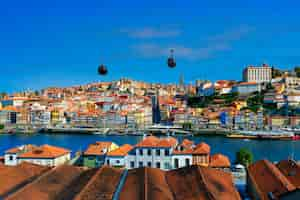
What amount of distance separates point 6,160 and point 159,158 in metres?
6.09

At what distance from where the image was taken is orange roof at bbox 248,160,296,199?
6.80m

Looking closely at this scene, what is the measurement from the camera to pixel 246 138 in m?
35.0

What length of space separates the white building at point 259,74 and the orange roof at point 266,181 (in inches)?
2122

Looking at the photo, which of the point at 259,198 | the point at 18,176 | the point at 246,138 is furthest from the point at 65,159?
the point at 246,138

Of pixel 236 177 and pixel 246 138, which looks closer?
pixel 236 177

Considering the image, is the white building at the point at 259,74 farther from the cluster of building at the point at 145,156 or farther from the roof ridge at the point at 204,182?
the roof ridge at the point at 204,182

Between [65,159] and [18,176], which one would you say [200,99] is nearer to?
[65,159]

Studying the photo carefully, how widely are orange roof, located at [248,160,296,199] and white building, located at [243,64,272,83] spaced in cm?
5389

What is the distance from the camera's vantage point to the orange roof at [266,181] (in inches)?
268

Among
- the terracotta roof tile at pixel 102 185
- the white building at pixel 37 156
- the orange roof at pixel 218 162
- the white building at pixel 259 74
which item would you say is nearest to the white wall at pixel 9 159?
the white building at pixel 37 156

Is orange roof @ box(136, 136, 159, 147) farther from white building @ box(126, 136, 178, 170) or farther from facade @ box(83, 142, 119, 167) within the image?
facade @ box(83, 142, 119, 167)

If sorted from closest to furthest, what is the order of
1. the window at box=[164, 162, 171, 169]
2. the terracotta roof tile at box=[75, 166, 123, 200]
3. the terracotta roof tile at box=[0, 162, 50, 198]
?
1. the terracotta roof tile at box=[75, 166, 123, 200]
2. the terracotta roof tile at box=[0, 162, 50, 198]
3. the window at box=[164, 162, 171, 169]

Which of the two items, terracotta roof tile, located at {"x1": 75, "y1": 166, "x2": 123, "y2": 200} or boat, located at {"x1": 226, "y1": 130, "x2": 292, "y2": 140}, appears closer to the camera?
terracotta roof tile, located at {"x1": 75, "y1": 166, "x2": 123, "y2": 200}

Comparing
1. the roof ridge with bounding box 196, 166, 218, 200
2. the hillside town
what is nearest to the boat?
the hillside town
